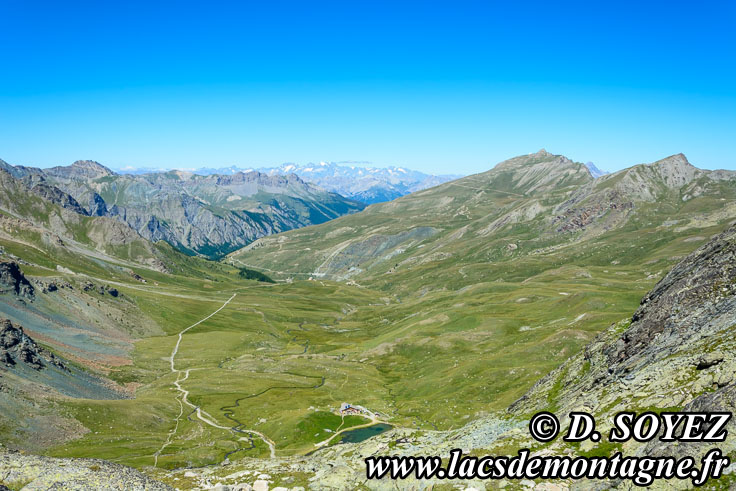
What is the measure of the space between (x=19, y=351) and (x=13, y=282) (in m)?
76.8

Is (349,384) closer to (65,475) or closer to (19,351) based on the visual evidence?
(19,351)

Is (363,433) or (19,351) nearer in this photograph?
(363,433)

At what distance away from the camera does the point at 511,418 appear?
54688mm

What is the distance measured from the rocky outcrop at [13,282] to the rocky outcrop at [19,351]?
207ft

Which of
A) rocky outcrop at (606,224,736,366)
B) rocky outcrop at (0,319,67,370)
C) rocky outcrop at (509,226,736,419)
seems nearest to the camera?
rocky outcrop at (509,226,736,419)

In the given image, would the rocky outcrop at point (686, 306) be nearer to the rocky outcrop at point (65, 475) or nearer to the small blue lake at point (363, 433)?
the small blue lake at point (363, 433)

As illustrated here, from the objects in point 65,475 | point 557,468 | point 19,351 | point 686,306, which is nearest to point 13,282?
point 19,351

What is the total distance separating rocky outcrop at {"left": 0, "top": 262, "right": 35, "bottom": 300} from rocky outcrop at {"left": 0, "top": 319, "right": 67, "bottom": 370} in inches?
2487

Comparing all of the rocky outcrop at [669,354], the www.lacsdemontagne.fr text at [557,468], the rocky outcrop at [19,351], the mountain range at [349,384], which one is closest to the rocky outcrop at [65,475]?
the mountain range at [349,384]

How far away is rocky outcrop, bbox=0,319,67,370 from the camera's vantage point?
10931cm

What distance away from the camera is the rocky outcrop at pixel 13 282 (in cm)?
16812

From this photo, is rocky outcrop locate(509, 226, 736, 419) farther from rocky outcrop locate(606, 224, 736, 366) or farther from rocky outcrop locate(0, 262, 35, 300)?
rocky outcrop locate(0, 262, 35, 300)

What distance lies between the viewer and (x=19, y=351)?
372ft

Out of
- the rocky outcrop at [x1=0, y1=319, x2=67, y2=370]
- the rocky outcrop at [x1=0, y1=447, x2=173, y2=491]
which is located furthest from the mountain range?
the rocky outcrop at [x1=0, y1=319, x2=67, y2=370]
